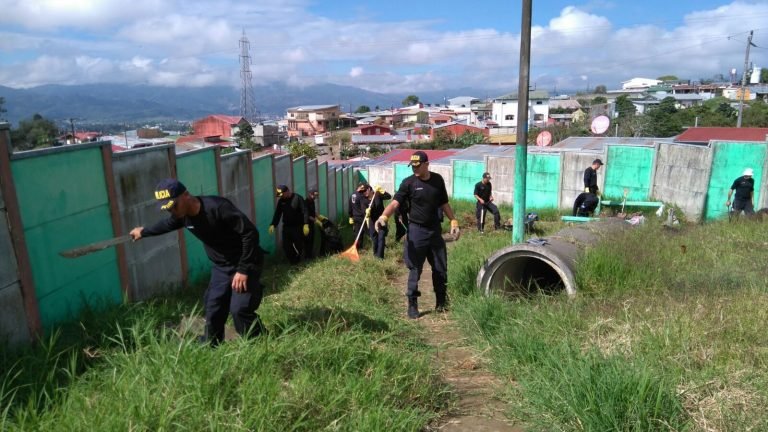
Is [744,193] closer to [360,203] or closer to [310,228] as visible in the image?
[360,203]

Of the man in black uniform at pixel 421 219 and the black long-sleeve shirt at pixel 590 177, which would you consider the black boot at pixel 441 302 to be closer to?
the man in black uniform at pixel 421 219

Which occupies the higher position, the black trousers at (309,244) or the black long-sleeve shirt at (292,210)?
the black long-sleeve shirt at (292,210)

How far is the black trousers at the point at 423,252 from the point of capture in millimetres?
5336

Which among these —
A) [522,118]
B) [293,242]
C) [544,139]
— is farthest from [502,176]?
[293,242]

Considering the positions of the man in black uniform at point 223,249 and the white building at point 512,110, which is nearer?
the man in black uniform at point 223,249

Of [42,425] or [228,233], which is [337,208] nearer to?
[228,233]

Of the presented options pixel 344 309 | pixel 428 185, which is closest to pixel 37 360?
pixel 344 309

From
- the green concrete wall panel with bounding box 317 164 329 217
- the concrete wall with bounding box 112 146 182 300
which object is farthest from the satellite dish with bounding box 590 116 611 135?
the concrete wall with bounding box 112 146 182 300

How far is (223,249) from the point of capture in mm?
3838

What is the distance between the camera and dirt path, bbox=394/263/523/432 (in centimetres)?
319

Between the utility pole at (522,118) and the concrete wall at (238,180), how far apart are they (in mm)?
4361

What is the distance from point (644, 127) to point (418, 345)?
136 feet

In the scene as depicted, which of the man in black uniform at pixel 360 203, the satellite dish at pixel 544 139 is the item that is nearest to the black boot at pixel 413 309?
the man in black uniform at pixel 360 203

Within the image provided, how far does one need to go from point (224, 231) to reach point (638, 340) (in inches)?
116
